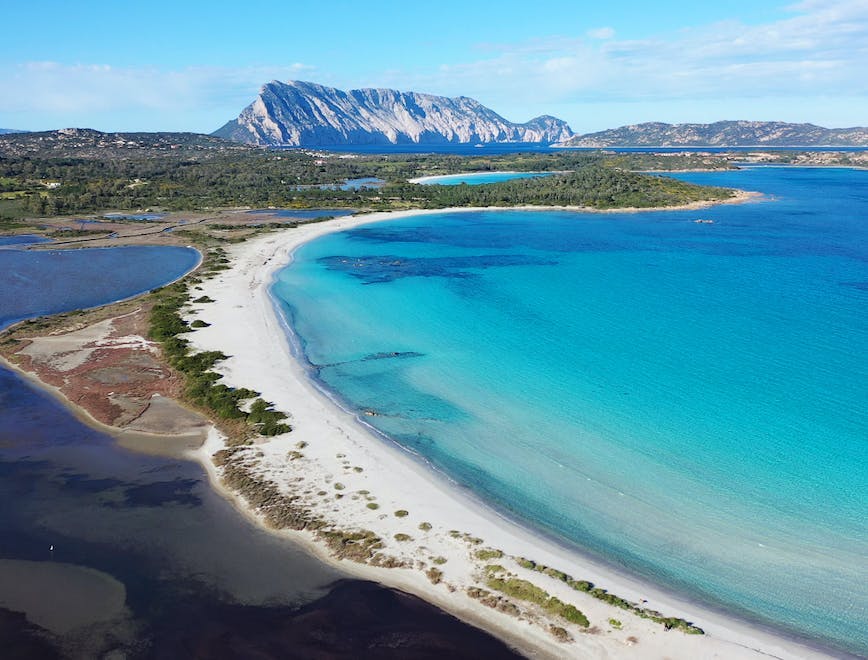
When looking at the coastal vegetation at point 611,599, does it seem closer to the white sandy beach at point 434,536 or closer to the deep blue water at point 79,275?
the white sandy beach at point 434,536

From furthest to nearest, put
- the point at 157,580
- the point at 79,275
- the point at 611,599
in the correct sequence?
the point at 79,275, the point at 157,580, the point at 611,599

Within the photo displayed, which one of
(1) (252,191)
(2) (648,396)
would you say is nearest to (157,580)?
(2) (648,396)

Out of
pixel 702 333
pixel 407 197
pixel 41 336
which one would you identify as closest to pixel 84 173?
pixel 407 197

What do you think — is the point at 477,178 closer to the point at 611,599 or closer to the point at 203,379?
the point at 203,379

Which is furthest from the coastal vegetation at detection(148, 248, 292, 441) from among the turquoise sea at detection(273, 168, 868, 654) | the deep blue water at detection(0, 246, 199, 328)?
the deep blue water at detection(0, 246, 199, 328)

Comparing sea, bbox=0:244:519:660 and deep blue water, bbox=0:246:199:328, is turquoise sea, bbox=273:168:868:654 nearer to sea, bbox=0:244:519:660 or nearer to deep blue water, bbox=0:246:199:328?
sea, bbox=0:244:519:660

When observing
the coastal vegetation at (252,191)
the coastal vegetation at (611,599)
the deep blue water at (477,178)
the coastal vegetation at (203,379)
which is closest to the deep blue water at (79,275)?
the coastal vegetation at (203,379)
